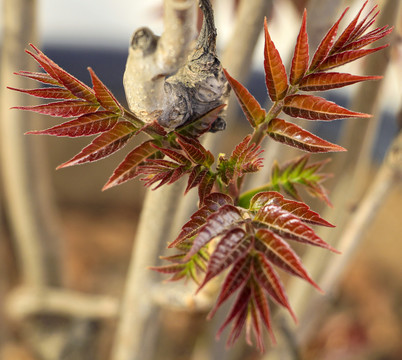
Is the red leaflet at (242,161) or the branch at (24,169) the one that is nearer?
the red leaflet at (242,161)

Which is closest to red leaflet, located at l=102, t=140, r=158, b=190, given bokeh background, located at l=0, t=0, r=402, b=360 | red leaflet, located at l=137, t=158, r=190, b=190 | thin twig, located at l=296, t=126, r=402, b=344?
red leaflet, located at l=137, t=158, r=190, b=190

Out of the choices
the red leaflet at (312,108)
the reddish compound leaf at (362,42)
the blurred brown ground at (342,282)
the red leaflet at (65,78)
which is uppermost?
the reddish compound leaf at (362,42)

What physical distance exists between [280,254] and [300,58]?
0.14m

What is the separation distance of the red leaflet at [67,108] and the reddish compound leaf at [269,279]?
0.16m

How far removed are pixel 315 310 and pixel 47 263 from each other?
0.54 meters

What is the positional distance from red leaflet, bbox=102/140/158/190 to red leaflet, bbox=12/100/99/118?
0.15 feet

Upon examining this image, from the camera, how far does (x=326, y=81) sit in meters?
0.34

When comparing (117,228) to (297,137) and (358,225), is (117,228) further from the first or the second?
(297,137)

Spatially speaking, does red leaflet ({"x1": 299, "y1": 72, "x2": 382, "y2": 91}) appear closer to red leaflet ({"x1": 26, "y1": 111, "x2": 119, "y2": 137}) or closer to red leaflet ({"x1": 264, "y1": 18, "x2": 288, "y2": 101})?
red leaflet ({"x1": 264, "y1": 18, "x2": 288, "y2": 101})

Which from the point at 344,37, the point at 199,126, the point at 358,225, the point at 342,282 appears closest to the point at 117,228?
the point at 342,282

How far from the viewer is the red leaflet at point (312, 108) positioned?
1.11 ft

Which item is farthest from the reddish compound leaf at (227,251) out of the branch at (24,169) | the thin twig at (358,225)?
the branch at (24,169)

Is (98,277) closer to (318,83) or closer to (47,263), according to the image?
(47,263)

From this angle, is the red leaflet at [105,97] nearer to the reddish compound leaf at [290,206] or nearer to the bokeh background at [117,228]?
the reddish compound leaf at [290,206]
